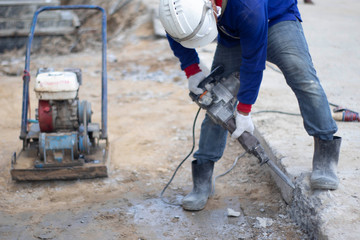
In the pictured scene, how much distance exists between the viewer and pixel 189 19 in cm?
251

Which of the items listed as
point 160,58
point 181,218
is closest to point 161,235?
point 181,218

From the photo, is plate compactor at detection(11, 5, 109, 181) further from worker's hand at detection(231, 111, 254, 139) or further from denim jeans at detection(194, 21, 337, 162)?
denim jeans at detection(194, 21, 337, 162)

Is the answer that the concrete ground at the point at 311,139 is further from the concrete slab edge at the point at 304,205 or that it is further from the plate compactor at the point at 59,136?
the plate compactor at the point at 59,136

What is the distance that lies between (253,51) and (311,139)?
1.43m

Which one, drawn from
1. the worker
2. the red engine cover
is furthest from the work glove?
the red engine cover

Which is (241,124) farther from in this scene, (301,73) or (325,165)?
(325,165)

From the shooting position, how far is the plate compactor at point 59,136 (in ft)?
12.0

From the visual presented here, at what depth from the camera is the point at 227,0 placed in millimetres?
2531

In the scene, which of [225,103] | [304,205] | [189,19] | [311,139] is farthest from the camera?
[311,139]

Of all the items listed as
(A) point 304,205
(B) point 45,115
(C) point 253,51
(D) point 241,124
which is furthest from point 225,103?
(B) point 45,115

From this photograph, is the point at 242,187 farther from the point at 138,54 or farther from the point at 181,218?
the point at 138,54

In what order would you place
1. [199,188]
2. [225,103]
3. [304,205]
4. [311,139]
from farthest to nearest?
[311,139] → [199,188] → [225,103] → [304,205]

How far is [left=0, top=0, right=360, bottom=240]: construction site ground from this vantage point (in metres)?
3.01

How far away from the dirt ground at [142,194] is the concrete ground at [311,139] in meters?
0.23
